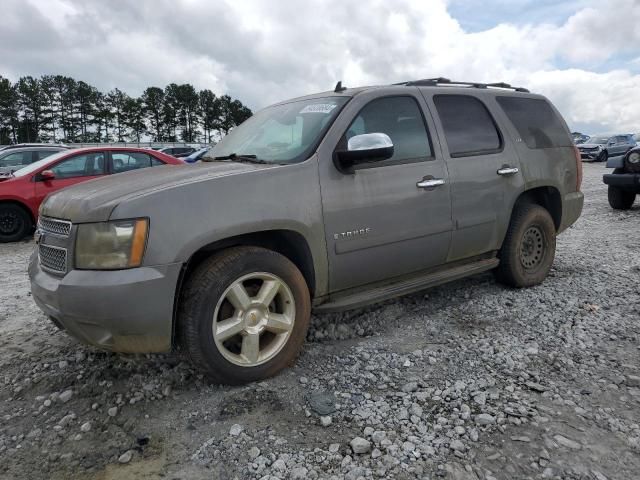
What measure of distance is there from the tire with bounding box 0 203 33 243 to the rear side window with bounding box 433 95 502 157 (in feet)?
23.5

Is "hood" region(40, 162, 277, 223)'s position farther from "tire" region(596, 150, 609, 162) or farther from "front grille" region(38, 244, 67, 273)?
"tire" region(596, 150, 609, 162)

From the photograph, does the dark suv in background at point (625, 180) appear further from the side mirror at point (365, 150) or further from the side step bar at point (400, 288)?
the side mirror at point (365, 150)

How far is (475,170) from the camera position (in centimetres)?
387

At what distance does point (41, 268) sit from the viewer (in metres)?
2.86

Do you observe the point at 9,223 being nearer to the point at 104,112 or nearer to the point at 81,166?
the point at 81,166

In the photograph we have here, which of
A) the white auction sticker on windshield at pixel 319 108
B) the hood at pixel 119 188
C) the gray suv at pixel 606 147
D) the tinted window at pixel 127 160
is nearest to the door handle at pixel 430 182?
the white auction sticker on windshield at pixel 319 108

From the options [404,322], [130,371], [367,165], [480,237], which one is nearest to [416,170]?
[367,165]

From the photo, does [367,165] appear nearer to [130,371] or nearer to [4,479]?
[130,371]

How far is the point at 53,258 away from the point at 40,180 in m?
6.09

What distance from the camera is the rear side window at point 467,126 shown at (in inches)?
151

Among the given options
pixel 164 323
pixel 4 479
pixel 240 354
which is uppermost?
pixel 164 323

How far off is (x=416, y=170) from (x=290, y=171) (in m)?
1.05

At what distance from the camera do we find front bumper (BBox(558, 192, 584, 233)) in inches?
186

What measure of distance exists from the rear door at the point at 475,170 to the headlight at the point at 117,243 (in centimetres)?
233
